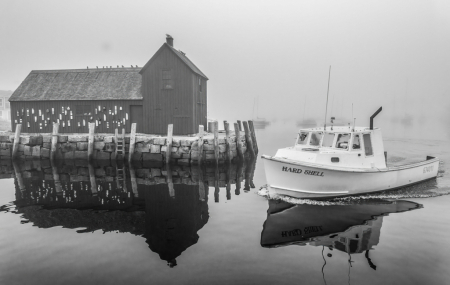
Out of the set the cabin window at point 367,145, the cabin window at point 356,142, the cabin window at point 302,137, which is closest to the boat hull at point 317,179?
the cabin window at point 367,145

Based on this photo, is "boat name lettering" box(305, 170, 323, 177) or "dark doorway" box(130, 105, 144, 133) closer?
"boat name lettering" box(305, 170, 323, 177)

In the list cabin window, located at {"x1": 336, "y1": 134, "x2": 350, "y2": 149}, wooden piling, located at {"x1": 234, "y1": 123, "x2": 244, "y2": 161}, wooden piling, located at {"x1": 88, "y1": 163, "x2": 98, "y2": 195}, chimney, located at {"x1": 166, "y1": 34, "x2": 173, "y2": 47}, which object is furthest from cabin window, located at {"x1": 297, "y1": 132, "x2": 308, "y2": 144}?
chimney, located at {"x1": 166, "y1": 34, "x2": 173, "y2": 47}

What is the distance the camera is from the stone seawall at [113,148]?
20078mm

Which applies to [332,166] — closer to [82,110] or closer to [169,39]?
[169,39]

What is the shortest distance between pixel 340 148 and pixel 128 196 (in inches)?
348

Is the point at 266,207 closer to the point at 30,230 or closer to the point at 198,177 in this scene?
the point at 198,177

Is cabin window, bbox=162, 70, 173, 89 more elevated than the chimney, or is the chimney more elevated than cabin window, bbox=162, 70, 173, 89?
the chimney

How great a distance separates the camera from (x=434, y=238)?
873 cm

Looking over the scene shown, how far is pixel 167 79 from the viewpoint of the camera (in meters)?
23.4

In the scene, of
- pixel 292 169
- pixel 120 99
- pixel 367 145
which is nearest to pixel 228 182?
pixel 292 169

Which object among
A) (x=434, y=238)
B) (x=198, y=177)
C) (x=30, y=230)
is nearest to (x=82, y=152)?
(x=198, y=177)

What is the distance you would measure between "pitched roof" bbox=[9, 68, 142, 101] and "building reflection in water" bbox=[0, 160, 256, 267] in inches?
242

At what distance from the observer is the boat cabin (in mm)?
11945

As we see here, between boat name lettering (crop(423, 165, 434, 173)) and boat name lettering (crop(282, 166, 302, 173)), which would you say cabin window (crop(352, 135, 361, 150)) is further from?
boat name lettering (crop(423, 165, 434, 173))
